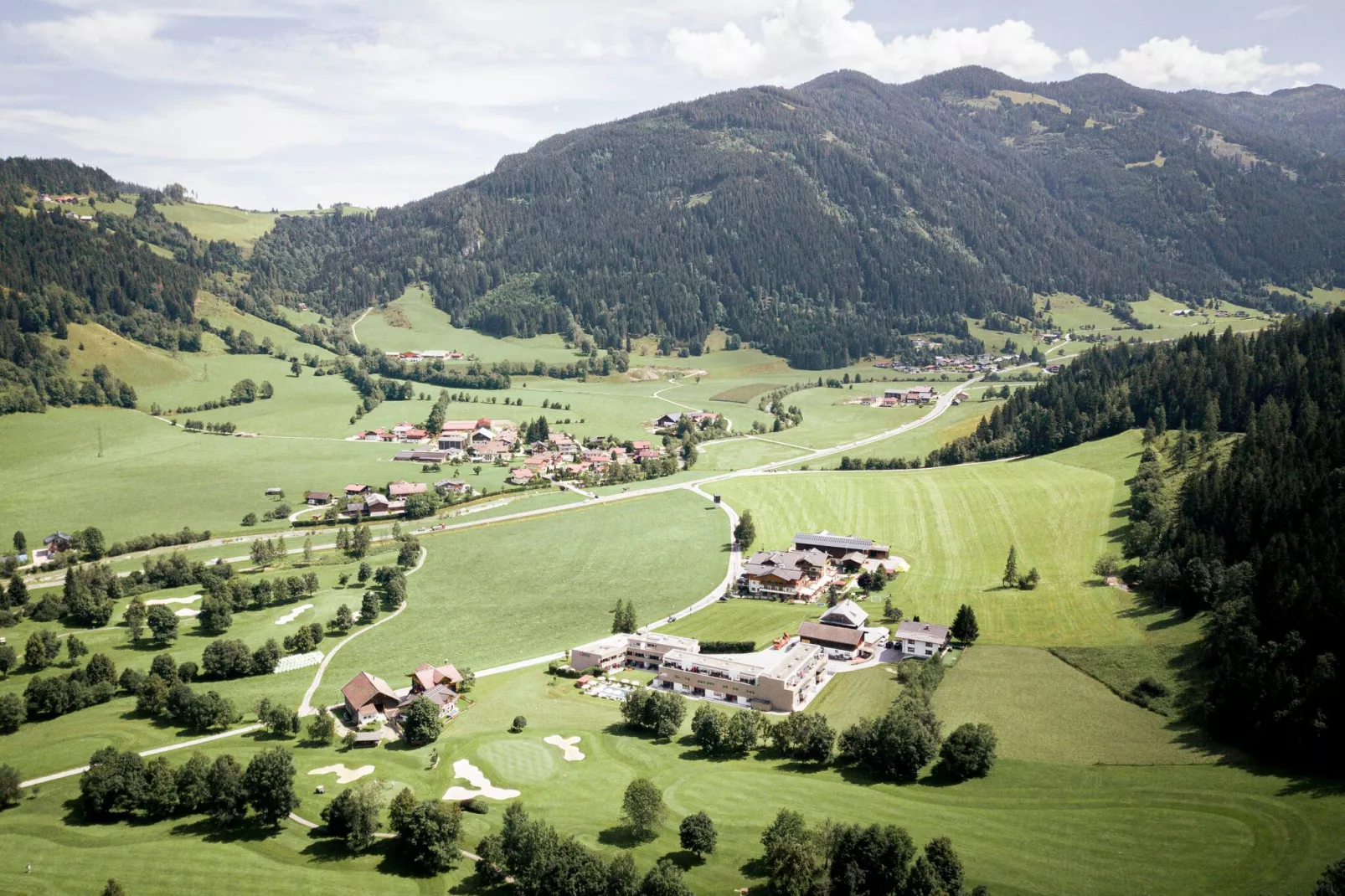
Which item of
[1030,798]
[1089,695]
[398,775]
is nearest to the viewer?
[1030,798]

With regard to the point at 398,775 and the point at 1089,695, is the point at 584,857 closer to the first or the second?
the point at 398,775

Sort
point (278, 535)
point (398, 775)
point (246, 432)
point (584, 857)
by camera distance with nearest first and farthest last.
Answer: point (584, 857) < point (398, 775) < point (278, 535) < point (246, 432)

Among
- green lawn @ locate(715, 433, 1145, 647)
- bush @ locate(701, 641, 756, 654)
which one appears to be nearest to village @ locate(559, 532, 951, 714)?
bush @ locate(701, 641, 756, 654)

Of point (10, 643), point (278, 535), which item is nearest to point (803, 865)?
point (10, 643)

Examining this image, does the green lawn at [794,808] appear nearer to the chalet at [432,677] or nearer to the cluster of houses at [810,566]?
the chalet at [432,677]

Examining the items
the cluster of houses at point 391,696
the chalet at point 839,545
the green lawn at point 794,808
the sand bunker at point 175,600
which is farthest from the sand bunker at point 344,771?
the chalet at point 839,545

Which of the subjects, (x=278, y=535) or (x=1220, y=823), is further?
(x=278, y=535)
